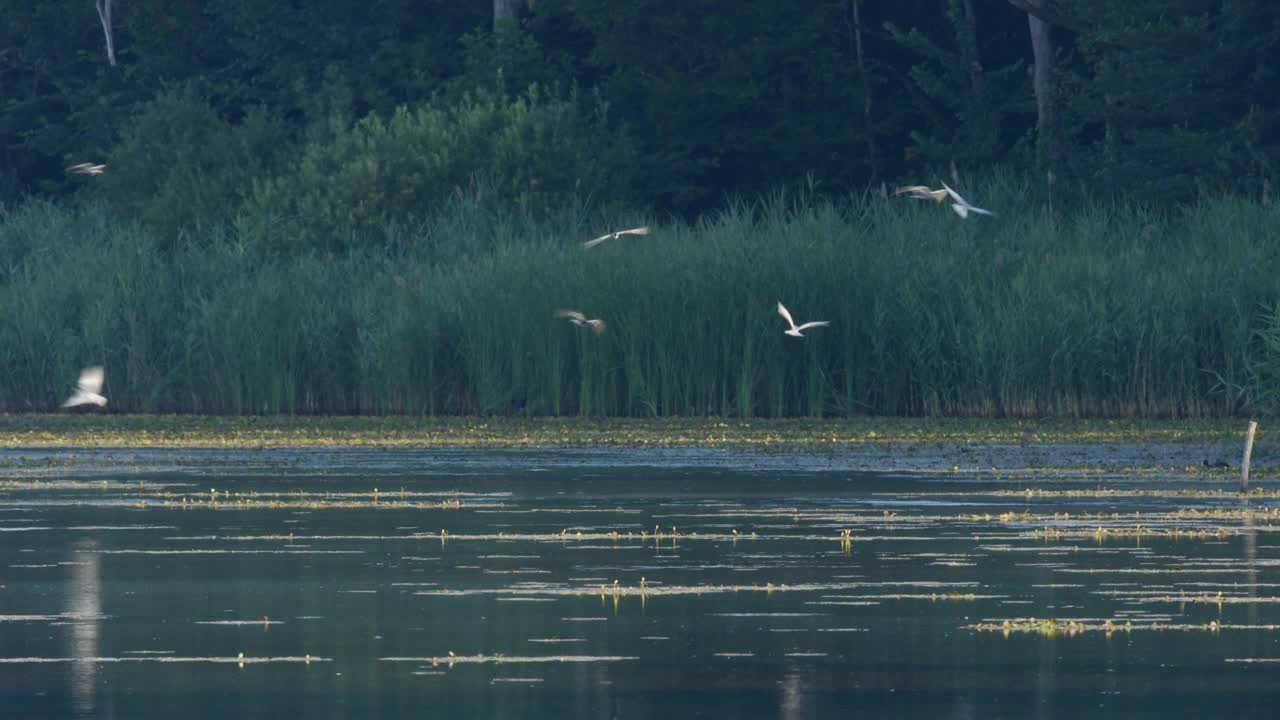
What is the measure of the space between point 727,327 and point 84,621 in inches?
734

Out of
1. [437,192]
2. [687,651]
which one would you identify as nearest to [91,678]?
[687,651]

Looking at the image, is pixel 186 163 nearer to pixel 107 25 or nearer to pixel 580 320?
pixel 107 25

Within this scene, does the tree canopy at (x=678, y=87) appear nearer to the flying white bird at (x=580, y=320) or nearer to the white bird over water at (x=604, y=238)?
the white bird over water at (x=604, y=238)

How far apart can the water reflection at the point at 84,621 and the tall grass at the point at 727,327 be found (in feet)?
48.6

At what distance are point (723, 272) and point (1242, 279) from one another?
5.57m

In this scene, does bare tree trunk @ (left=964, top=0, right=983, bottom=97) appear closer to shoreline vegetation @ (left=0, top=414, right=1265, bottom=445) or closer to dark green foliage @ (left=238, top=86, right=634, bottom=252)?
dark green foliage @ (left=238, top=86, right=634, bottom=252)

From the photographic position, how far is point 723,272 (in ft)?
105

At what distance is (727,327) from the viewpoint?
31.1m

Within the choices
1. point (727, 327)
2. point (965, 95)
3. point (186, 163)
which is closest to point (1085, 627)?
point (727, 327)

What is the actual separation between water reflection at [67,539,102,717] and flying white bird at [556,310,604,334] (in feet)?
44.6

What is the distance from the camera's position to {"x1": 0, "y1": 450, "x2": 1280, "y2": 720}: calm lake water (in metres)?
10.6

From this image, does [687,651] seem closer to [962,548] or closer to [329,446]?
[962,548]

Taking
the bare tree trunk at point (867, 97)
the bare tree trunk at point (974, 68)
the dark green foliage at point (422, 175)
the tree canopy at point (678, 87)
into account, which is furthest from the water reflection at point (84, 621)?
the bare tree trunk at point (867, 97)

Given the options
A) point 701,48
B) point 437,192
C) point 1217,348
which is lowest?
point 1217,348
